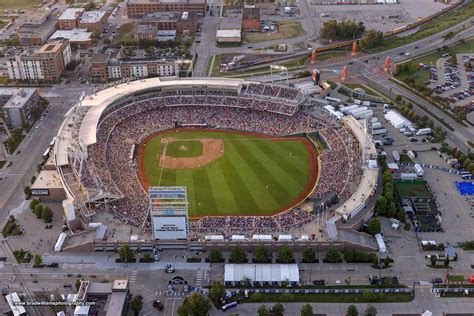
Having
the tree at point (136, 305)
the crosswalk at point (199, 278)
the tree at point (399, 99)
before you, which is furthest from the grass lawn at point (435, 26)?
the tree at point (136, 305)

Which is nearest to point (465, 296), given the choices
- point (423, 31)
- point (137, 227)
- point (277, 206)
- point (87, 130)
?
point (277, 206)

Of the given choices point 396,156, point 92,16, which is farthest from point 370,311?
point 92,16

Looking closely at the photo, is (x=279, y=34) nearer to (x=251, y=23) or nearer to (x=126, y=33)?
(x=251, y=23)

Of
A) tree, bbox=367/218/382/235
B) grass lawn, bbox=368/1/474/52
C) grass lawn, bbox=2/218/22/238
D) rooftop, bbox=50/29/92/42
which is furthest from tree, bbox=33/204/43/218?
grass lawn, bbox=368/1/474/52

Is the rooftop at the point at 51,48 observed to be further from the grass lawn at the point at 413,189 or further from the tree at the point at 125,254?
the grass lawn at the point at 413,189

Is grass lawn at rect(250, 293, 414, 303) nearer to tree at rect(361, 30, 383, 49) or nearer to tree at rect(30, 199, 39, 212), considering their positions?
tree at rect(30, 199, 39, 212)

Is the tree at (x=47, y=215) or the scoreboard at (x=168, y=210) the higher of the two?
the scoreboard at (x=168, y=210)
